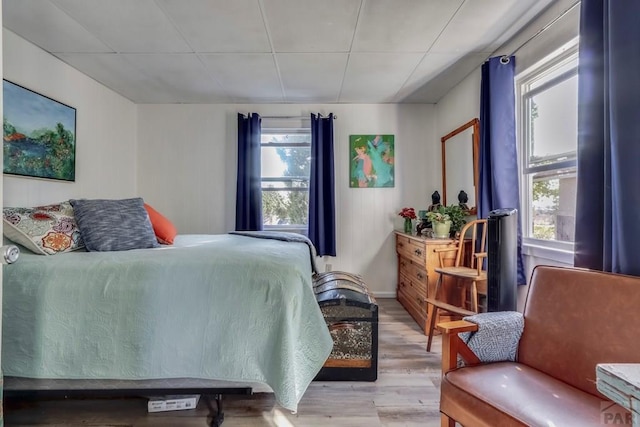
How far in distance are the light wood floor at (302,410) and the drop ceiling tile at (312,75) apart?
2.57 metres

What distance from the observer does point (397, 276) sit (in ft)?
12.4

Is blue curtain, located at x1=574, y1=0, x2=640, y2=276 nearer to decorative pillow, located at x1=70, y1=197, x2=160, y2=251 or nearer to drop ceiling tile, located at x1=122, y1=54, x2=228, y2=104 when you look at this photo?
decorative pillow, located at x1=70, y1=197, x2=160, y2=251

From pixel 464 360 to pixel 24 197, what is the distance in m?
3.23

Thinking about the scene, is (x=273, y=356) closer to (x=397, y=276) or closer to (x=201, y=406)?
(x=201, y=406)

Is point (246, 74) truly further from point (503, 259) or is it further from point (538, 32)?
point (503, 259)

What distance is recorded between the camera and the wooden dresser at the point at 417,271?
2.66 meters

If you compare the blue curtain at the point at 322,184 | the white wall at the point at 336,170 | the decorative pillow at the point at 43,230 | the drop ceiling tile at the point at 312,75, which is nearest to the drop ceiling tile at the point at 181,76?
the white wall at the point at 336,170

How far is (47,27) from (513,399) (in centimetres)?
355

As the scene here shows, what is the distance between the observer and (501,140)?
2.27 meters

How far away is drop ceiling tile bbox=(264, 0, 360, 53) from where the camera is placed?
1.95 meters

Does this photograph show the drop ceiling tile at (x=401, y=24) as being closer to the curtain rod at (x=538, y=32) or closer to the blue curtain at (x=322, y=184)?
the curtain rod at (x=538, y=32)

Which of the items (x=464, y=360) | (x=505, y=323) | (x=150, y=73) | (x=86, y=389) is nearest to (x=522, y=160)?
(x=505, y=323)

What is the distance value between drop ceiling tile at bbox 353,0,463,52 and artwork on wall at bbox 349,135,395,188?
4.47 feet

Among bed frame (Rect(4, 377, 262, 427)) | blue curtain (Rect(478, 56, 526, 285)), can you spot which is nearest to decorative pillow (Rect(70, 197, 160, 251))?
bed frame (Rect(4, 377, 262, 427))
